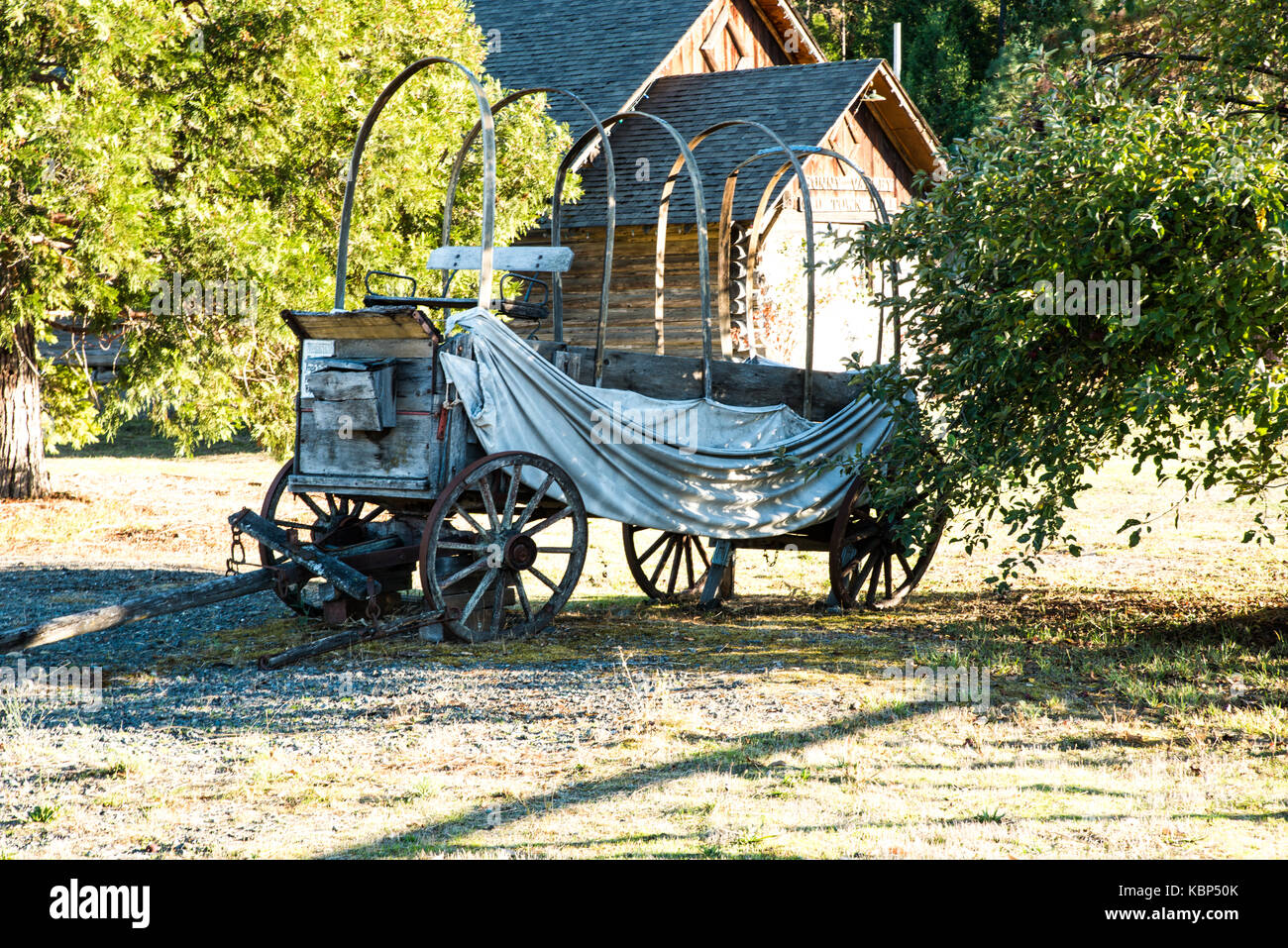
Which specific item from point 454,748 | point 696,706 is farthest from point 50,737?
point 696,706

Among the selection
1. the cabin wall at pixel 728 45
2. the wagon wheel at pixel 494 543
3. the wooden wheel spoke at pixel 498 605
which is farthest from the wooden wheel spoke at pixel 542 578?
the cabin wall at pixel 728 45

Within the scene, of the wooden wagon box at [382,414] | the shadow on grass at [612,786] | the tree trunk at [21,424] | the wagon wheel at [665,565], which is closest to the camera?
the shadow on grass at [612,786]

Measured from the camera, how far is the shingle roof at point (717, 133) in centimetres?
1827

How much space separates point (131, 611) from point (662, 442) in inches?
133

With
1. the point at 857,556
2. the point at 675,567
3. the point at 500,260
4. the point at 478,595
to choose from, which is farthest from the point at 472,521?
the point at 857,556

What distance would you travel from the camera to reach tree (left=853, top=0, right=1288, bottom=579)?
639 cm

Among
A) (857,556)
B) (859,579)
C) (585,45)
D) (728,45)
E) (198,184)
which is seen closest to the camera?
(857,556)

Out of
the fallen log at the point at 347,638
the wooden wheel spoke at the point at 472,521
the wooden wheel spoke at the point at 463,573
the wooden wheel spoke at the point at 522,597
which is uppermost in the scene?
the wooden wheel spoke at the point at 472,521

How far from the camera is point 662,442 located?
26.9 ft

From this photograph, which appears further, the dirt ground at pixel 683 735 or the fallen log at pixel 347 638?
the fallen log at pixel 347 638

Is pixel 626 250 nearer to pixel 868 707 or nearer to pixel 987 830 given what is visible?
pixel 868 707

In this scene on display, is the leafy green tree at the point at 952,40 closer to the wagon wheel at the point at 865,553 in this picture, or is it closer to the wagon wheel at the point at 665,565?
the wagon wheel at the point at 665,565

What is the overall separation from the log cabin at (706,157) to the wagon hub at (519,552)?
33.7 ft

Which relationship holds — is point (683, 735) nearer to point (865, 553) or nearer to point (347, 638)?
point (347, 638)
